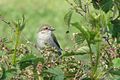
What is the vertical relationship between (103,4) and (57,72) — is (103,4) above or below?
above

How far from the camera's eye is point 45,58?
2.43 metres

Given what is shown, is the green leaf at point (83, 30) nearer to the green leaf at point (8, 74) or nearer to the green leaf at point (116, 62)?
the green leaf at point (116, 62)

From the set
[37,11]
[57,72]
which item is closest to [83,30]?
[57,72]

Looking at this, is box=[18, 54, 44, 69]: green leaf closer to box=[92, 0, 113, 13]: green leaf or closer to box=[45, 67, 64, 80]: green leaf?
box=[45, 67, 64, 80]: green leaf

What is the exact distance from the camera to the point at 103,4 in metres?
2.67

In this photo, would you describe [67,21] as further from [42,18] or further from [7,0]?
[7,0]

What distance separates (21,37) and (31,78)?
22 cm

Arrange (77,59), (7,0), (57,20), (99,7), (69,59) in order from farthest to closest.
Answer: (7,0)
(57,20)
(99,7)
(69,59)
(77,59)

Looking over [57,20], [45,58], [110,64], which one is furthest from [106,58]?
[57,20]

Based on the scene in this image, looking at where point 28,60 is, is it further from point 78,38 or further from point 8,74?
point 78,38

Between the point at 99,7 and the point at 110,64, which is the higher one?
the point at 99,7

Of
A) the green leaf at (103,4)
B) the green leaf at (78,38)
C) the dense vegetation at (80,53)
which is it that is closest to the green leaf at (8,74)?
the dense vegetation at (80,53)

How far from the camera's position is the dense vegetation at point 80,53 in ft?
7.55

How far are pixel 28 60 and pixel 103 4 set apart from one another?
46cm
